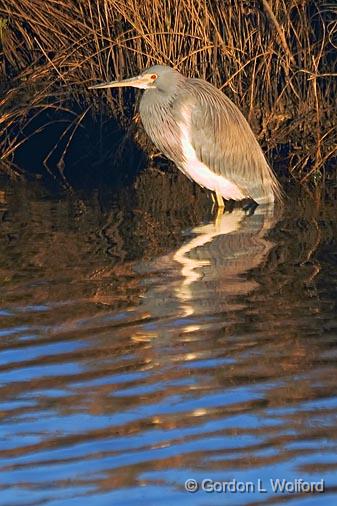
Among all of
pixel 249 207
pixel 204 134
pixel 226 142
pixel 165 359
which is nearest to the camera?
pixel 165 359

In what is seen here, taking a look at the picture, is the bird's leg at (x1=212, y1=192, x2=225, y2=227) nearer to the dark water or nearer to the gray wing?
the gray wing

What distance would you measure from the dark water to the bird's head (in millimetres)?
1276

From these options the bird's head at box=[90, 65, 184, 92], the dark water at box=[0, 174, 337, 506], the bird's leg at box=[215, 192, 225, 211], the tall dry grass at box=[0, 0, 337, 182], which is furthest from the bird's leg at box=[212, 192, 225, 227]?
the tall dry grass at box=[0, 0, 337, 182]

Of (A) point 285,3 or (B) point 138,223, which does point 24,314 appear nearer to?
(B) point 138,223

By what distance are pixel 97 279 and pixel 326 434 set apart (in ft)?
9.73

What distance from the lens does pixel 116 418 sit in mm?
4602

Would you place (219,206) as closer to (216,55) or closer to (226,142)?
(226,142)

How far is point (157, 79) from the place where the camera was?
9750 millimetres

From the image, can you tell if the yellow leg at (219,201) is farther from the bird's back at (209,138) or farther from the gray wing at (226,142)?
the gray wing at (226,142)

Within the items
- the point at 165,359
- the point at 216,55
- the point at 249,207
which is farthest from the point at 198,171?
the point at 165,359

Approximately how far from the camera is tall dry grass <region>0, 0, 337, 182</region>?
1041 centimetres

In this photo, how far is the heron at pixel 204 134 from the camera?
973 cm

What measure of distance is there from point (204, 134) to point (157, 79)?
0.58m

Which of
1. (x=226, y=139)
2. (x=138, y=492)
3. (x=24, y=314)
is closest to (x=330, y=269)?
(x=24, y=314)
